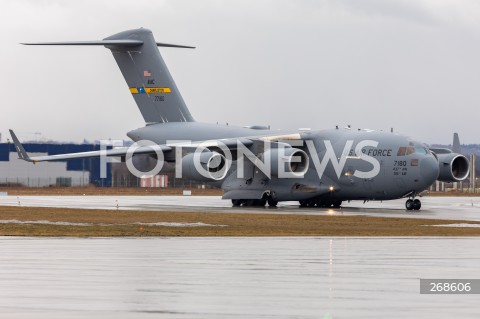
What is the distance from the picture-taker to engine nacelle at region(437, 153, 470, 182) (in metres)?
52.4

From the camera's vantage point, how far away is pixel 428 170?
50.3m

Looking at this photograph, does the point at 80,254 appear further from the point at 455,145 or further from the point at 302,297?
the point at 455,145

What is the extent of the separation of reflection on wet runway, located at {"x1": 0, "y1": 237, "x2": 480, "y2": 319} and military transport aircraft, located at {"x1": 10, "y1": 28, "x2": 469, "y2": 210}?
24935 millimetres

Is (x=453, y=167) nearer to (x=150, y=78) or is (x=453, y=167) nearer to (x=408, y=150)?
(x=408, y=150)

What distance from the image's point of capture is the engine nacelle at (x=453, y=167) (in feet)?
Result: 172

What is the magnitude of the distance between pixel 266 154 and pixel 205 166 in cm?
337

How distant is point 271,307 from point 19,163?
335 feet

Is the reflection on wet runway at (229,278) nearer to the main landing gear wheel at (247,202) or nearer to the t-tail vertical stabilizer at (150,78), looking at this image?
the main landing gear wheel at (247,202)

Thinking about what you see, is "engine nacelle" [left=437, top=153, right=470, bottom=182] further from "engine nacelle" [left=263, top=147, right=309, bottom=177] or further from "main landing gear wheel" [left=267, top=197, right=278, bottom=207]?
"main landing gear wheel" [left=267, top=197, right=278, bottom=207]

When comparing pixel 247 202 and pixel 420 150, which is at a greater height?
pixel 420 150

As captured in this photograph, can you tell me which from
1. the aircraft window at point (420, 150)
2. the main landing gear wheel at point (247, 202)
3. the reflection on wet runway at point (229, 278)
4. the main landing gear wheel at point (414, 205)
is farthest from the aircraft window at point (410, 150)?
the reflection on wet runway at point (229, 278)

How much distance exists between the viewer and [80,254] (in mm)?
21688

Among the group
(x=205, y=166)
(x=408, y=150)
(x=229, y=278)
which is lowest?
(x=229, y=278)

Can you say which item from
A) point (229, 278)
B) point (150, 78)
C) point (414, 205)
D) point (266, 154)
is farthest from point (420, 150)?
point (229, 278)
